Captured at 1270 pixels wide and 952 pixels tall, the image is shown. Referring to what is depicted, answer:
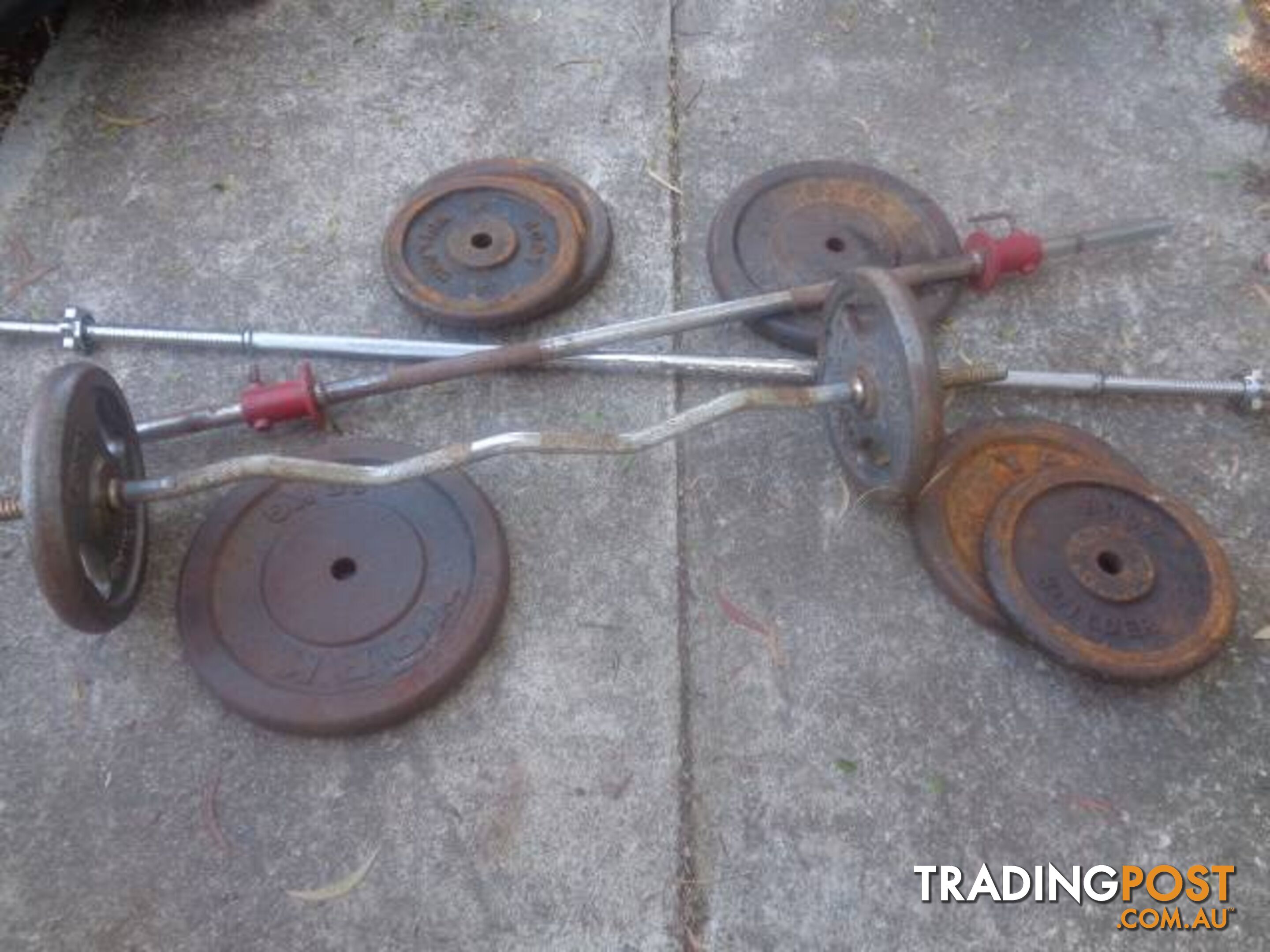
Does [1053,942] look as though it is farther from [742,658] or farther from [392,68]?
[392,68]

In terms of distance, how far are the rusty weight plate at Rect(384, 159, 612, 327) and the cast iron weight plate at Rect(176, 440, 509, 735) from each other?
1.51 ft

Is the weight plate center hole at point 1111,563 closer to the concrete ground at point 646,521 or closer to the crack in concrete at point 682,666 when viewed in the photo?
the concrete ground at point 646,521

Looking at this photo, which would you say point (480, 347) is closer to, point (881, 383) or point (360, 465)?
point (360, 465)

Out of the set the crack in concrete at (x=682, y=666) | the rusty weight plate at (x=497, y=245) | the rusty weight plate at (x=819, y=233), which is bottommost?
the crack in concrete at (x=682, y=666)

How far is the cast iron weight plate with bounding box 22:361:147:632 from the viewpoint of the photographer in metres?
1.47

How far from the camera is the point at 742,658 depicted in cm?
187

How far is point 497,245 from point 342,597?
0.96 metres

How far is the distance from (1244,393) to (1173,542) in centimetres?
49

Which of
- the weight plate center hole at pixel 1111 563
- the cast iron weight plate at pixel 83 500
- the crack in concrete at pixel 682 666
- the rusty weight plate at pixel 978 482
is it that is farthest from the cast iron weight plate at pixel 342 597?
the weight plate center hole at pixel 1111 563

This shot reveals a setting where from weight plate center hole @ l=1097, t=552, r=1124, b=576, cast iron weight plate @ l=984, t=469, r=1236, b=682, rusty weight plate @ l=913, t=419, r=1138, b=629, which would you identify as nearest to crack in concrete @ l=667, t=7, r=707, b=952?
rusty weight plate @ l=913, t=419, r=1138, b=629

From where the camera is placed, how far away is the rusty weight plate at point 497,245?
2219mm

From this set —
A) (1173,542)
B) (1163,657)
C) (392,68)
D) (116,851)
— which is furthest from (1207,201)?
(116,851)

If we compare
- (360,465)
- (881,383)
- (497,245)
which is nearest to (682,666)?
(881,383)

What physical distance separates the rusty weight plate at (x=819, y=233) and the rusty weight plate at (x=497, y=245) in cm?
35
